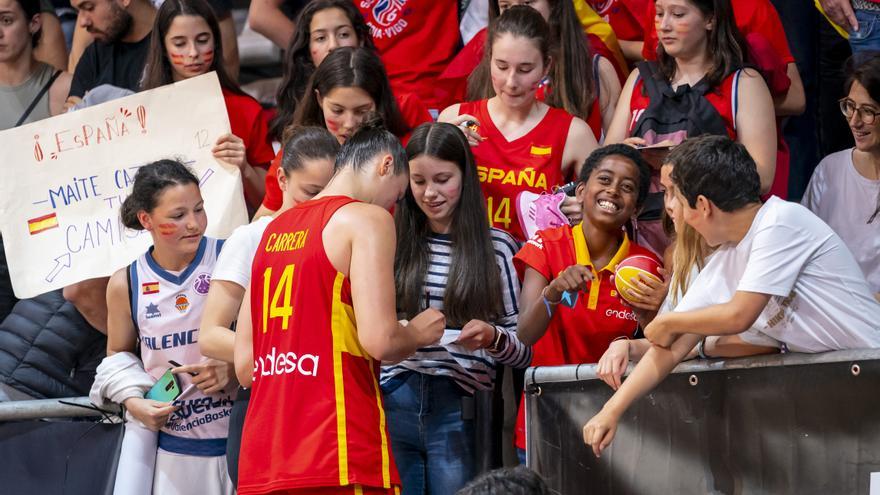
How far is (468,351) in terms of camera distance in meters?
5.08

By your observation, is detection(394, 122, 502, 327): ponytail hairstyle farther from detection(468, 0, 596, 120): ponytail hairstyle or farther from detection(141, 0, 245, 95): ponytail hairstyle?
detection(141, 0, 245, 95): ponytail hairstyle

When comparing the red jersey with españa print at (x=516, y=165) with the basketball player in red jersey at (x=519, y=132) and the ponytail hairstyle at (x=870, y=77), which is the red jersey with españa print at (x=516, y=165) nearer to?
the basketball player in red jersey at (x=519, y=132)

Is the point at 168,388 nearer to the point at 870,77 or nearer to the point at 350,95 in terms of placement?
the point at 350,95

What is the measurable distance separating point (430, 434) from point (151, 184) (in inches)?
61.2

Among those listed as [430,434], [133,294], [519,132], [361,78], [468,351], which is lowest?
[430,434]

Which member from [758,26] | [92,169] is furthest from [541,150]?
[92,169]

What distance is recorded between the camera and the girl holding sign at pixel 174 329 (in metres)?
5.17

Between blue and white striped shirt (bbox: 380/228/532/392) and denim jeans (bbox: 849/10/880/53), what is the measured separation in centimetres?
213

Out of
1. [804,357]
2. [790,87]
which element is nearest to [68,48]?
[790,87]

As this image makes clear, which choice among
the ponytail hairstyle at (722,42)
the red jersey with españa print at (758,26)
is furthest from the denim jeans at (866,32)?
the ponytail hairstyle at (722,42)

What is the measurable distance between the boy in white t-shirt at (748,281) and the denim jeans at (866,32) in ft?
7.84

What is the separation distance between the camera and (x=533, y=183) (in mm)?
5688

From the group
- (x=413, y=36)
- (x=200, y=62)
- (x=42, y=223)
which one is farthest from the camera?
(x=413, y=36)

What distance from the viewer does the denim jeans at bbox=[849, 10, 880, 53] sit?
6219mm
